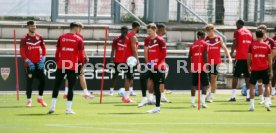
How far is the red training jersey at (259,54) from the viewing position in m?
27.3

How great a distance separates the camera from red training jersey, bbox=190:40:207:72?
94.4 feet

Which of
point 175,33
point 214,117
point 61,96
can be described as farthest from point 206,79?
point 175,33

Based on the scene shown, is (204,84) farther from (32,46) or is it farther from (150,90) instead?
(32,46)

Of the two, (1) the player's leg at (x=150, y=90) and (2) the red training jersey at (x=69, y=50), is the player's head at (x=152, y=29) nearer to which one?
(2) the red training jersey at (x=69, y=50)

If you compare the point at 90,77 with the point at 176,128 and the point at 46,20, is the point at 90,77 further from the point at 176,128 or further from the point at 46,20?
the point at 176,128

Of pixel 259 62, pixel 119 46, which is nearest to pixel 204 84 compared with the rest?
pixel 259 62

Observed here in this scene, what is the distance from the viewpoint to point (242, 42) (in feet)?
105

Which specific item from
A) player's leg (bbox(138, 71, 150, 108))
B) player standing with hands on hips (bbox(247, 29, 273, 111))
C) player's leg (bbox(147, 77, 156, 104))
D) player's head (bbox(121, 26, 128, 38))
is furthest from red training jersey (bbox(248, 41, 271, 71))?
player's head (bbox(121, 26, 128, 38))

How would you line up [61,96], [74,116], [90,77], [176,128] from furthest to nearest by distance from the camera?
[90,77]
[61,96]
[74,116]
[176,128]

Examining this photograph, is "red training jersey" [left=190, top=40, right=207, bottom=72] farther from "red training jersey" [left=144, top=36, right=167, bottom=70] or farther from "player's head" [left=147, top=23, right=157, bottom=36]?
"player's head" [left=147, top=23, right=157, bottom=36]

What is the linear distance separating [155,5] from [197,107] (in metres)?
14.1

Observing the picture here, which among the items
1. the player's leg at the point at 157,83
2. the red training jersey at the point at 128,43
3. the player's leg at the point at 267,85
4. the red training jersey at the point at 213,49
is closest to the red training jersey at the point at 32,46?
the red training jersey at the point at 128,43

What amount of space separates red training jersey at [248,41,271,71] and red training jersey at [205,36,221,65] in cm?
415

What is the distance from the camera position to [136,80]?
1454 inches
